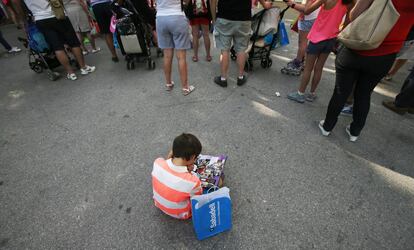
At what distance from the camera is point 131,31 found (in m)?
3.67

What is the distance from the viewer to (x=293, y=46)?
4859mm

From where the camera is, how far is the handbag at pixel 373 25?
5.06 feet

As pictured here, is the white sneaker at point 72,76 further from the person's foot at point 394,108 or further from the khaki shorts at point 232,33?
the person's foot at point 394,108

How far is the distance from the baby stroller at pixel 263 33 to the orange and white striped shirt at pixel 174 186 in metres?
2.66

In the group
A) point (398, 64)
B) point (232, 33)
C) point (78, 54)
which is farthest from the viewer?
point (78, 54)

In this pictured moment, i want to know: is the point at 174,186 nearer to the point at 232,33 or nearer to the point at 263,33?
the point at 232,33

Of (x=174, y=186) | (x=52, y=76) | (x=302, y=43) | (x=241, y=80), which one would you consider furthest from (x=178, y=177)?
(x=52, y=76)

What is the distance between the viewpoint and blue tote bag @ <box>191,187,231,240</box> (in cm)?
144

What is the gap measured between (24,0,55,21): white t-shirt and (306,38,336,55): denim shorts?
369 centimetres

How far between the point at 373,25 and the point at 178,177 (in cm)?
178

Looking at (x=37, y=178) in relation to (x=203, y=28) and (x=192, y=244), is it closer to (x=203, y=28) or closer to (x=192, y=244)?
(x=192, y=244)

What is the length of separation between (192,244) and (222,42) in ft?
8.46

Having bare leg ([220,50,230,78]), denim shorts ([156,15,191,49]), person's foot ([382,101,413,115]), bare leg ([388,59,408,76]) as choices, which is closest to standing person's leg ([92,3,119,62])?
denim shorts ([156,15,191,49])

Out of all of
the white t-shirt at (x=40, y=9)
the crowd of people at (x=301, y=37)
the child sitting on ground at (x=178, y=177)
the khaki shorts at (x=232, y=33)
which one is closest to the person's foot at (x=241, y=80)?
the crowd of people at (x=301, y=37)
